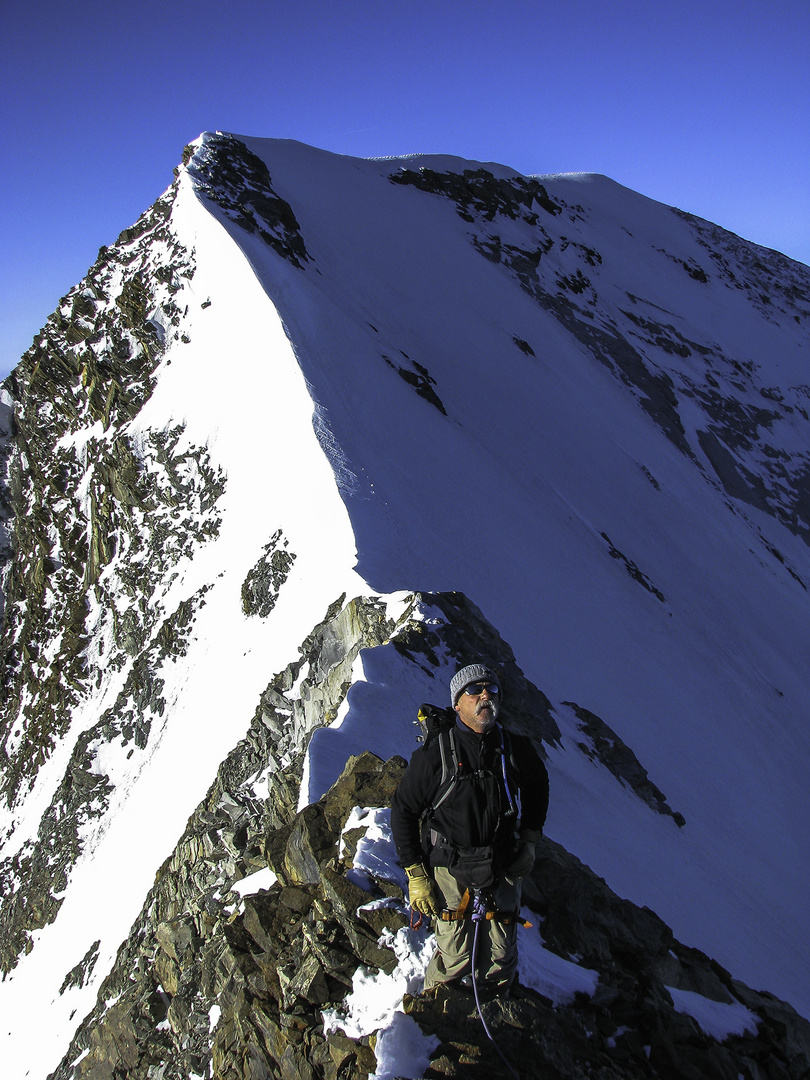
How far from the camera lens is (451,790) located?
15.0ft

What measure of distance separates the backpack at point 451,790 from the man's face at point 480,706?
0.15 m

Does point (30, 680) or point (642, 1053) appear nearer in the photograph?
point (642, 1053)

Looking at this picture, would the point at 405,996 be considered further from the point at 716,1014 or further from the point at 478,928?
the point at 716,1014

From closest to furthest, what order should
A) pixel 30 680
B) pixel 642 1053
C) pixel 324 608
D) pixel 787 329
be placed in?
pixel 642 1053
pixel 324 608
pixel 30 680
pixel 787 329

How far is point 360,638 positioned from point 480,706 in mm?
7403

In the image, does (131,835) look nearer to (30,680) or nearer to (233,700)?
(233,700)

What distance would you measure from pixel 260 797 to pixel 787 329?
63130 millimetres

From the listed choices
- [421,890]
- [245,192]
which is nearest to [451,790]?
[421,890]

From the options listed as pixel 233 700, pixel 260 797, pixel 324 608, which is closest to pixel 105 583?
pixel 233 700

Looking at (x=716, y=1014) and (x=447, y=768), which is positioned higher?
(x=447, y=768)

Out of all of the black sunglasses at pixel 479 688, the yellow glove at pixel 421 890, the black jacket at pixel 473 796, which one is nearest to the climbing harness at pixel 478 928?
the yellow glove at pixel 421 890

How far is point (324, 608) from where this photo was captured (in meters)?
13.6

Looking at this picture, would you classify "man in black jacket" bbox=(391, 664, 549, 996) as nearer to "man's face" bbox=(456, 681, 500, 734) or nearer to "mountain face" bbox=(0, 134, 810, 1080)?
A: "man's face" bbox=(456, 681, 500, 734)

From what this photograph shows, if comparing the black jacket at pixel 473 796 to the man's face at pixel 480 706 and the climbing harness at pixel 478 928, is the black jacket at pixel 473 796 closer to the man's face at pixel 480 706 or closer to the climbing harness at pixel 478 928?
the man's face at pixel 480 706
